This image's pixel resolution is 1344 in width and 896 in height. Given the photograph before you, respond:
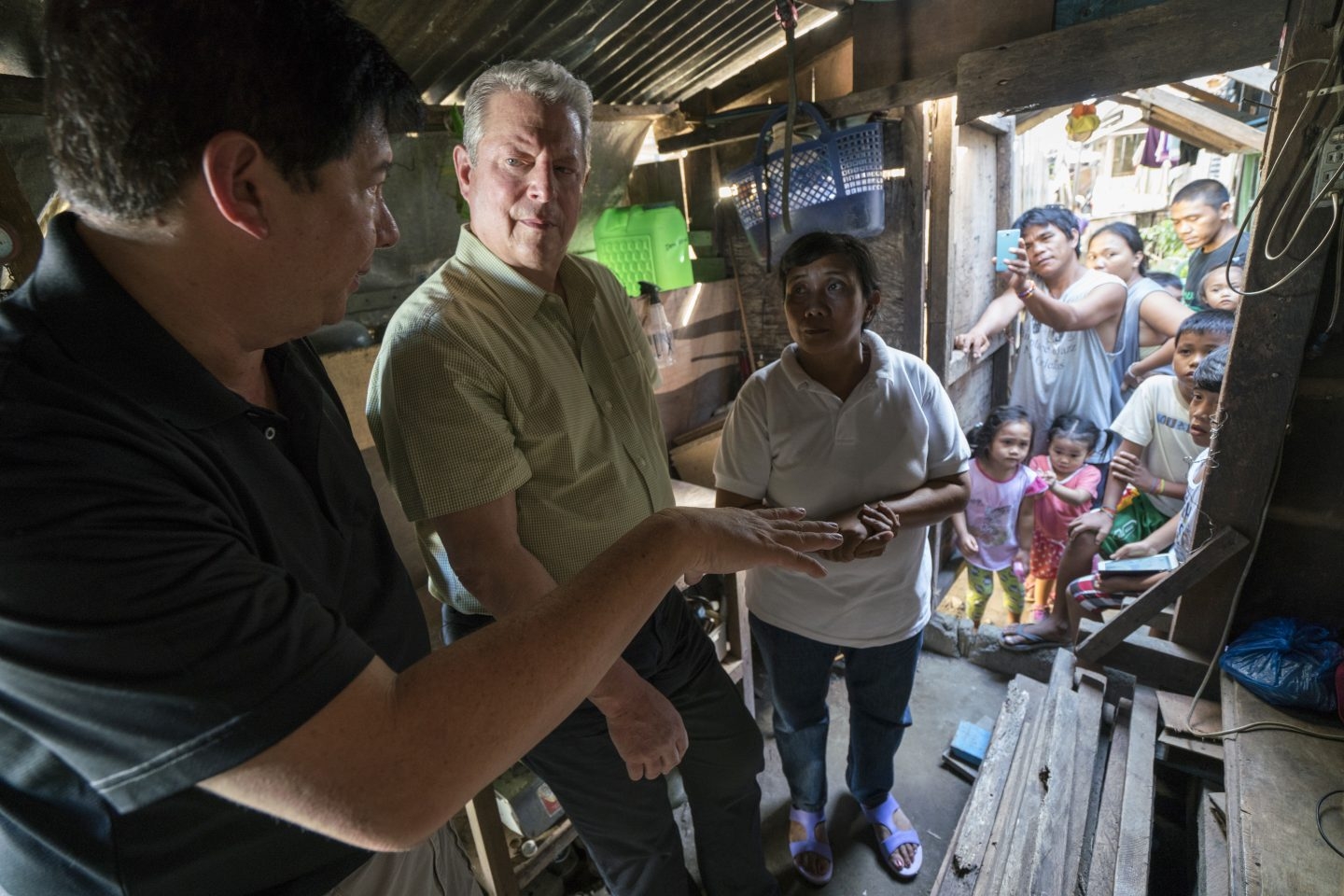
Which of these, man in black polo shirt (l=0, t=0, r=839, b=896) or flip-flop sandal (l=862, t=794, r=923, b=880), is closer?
man in black polo shirt (l=0, t=0, r=839, b=896)

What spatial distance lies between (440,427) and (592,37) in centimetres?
224

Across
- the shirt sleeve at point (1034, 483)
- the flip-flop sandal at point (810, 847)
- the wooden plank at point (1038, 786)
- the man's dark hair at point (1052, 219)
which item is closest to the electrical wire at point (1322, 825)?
the wooden plank at point (1038, 786)

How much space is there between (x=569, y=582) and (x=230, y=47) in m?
0.84

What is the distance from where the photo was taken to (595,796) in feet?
6.13

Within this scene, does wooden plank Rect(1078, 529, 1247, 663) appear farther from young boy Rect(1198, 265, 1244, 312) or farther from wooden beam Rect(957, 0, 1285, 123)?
young boy Rect(1198, 265, 1244, 312)

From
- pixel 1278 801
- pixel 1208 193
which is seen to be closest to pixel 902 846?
pixel 1278 801

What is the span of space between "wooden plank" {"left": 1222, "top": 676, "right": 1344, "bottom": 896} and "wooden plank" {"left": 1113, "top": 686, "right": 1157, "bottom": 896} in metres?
0.36

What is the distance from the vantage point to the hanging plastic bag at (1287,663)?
2117mm

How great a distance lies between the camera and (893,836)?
9.39 feet

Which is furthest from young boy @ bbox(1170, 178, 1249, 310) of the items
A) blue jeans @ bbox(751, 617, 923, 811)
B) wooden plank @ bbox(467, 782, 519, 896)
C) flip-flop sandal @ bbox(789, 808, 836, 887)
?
wooden plank @ bbox(467, 782, 519, 896)

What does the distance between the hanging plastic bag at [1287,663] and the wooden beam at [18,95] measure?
4.41m

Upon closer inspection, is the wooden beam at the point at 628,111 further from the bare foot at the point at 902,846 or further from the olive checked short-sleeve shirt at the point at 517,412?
the bare foot at the point at 902,846

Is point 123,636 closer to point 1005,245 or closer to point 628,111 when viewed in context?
point 628,111

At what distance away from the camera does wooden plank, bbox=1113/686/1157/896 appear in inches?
84.4
